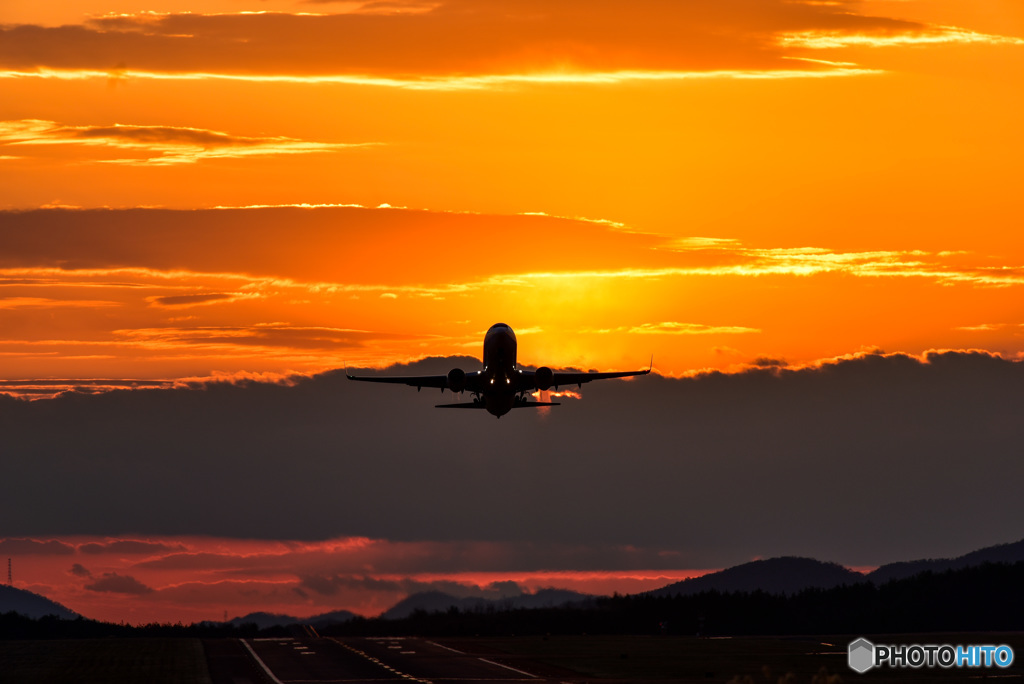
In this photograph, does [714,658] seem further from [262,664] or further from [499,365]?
[262,664]

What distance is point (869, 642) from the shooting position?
371 feet

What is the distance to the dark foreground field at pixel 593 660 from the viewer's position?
8544 cm

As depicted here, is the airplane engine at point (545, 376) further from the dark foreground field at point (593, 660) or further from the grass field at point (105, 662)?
the grass field at point (105, 662)

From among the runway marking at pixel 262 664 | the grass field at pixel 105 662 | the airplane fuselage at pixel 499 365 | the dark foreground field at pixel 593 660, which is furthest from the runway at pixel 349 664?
the airplane fuselage at pixel 499 365

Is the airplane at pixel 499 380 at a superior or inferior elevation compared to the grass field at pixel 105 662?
superior

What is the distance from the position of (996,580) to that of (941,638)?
244 ft

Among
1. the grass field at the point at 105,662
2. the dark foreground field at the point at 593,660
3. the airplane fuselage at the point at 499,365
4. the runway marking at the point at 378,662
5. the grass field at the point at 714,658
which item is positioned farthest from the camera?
the airplane fuselage at the point at 499,365

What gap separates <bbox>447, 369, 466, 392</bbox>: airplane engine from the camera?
362 ft

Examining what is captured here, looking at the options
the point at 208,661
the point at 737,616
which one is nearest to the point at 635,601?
the point at 737,616

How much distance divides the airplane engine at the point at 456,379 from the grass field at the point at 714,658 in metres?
22.8

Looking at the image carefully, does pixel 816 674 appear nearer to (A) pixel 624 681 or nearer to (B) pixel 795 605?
(A) pixel 624 681

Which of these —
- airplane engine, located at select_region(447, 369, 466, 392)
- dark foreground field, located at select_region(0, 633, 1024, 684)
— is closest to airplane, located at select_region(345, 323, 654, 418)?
airplane engine, located at select_region(447, 369, 466, 392)

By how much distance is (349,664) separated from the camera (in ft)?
323

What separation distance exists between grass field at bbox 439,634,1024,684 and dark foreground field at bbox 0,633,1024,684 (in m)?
0.07
